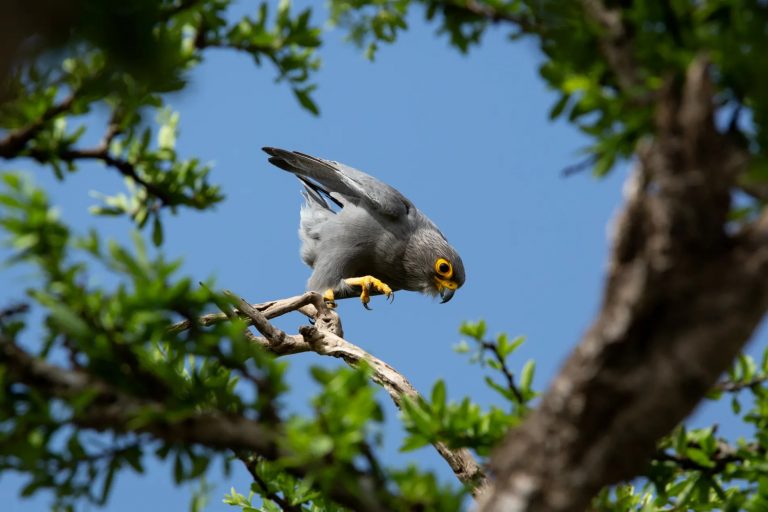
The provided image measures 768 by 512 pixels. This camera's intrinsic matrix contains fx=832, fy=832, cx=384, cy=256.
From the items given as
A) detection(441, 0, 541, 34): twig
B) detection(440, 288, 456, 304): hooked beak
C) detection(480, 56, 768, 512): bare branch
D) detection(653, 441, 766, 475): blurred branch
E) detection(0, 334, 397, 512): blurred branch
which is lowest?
detection(0, 334, 397, 512): blurred branch

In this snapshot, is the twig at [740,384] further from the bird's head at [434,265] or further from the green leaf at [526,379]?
the bird's head at [434,265]

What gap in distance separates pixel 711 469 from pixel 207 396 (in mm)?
1574

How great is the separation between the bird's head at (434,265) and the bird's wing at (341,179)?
1.08 ft

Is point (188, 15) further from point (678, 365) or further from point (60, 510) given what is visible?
point (678, 365)

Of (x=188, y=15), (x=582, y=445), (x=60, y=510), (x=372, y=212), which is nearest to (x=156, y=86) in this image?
(x=188, y=15)

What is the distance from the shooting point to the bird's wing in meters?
6.78

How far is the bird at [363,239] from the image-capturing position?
660cm

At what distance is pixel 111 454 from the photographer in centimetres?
210

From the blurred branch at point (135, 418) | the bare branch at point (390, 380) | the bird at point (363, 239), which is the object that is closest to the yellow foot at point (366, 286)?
the bird at point (363, 239)

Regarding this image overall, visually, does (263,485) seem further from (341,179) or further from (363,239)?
(341,179)

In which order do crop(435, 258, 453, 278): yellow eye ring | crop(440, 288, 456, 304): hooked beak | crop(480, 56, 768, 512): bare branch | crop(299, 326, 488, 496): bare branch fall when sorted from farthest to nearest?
1. crop(440, 288, 456, 304): hooked beak
2. crop(435, 258, 453, 278): yellow eye ring
3. crop(299, 326, 488, 496): bare branch
4. crop(480, 56, 768, 512): bare branch

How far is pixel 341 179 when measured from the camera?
22.8 feet

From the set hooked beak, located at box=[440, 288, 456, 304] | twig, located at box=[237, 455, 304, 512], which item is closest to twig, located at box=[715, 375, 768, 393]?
twig, located at box=[237, 455, 304, 512]

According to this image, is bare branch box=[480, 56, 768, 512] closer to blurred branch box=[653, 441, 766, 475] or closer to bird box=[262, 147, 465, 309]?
blurred branch box=[653, 441, 766, 475]
